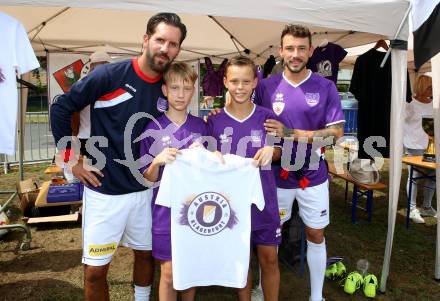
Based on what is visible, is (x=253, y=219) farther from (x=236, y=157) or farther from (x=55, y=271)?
(x=55, y=271)

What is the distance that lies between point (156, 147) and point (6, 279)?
8.37 ft

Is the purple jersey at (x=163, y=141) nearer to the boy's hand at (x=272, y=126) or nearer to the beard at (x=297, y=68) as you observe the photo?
the boy's hand at (x=272, y=126)

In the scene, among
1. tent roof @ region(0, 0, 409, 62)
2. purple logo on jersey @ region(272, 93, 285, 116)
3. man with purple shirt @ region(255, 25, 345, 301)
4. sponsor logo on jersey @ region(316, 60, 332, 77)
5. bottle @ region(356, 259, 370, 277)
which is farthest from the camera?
sponsor logo on jersey @ region(316, 60, 332, 77)

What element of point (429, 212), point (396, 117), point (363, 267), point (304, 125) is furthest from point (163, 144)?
point (429, 212)

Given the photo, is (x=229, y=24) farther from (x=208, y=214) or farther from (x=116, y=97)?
(x=208, y=214)

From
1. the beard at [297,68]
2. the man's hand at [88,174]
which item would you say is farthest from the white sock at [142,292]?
the beard at [297,68]

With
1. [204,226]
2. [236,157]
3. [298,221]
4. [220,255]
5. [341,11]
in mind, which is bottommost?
[298,221]

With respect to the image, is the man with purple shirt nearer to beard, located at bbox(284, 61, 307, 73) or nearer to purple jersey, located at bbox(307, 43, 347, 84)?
beard, located at bbox(284, 61, 307, 73)

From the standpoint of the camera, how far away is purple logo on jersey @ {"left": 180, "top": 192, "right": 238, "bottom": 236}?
2.26 metres

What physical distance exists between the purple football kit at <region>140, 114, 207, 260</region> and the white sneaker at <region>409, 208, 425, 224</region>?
182 inches

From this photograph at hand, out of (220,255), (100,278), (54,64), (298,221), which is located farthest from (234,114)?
(54,64)

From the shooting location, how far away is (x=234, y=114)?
2.45 m

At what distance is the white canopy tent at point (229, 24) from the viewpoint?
8.23 ft

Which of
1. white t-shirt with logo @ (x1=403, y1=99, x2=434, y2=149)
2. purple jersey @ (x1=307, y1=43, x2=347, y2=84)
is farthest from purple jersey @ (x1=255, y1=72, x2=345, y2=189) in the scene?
white t-shirt with logo @ (x1=403, y1=99, x2=434, y2=149)
